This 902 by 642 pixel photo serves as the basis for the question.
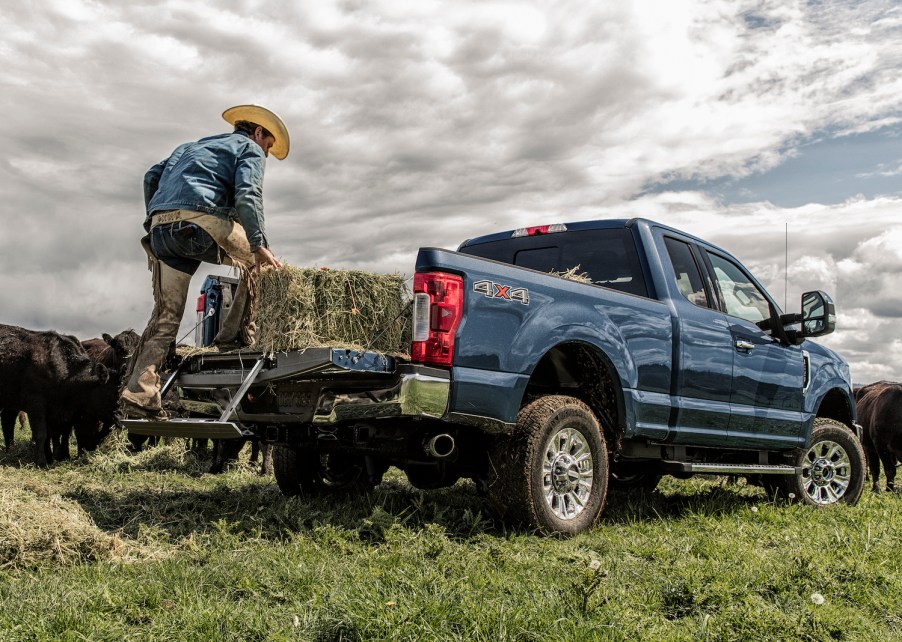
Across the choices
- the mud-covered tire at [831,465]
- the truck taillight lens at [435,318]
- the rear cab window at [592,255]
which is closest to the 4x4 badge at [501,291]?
the truck taillight lens at [435,318]

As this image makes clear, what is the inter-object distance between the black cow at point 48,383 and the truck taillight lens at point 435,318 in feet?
26.0

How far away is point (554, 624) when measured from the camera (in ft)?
11.2

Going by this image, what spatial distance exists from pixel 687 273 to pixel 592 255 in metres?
0.93

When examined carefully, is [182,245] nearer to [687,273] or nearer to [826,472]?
[687,273]

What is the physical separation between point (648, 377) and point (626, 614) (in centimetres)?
276

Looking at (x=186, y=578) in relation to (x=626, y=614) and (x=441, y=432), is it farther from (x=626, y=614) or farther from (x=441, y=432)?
(x=626, y=614)

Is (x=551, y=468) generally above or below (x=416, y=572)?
above

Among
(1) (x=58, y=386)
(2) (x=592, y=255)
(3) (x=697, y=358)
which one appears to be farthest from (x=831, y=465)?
(1) (x=58, y=386)

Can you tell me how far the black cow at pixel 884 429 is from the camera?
1112 cm

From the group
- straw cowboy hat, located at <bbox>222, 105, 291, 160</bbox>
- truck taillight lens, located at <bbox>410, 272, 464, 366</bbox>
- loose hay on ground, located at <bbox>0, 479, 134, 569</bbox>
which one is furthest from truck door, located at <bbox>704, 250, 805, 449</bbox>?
loose hay on ground, located at <bbox>0, 479, 134, 569</bbox>

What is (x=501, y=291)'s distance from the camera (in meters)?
5.17

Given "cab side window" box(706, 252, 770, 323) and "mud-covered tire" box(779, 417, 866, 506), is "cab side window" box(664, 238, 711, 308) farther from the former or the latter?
Result: "mud-covered tire" box(779, 417, 866, 506)

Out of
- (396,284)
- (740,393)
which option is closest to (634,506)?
(740,393)

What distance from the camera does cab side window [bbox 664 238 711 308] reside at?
22.6 ft
